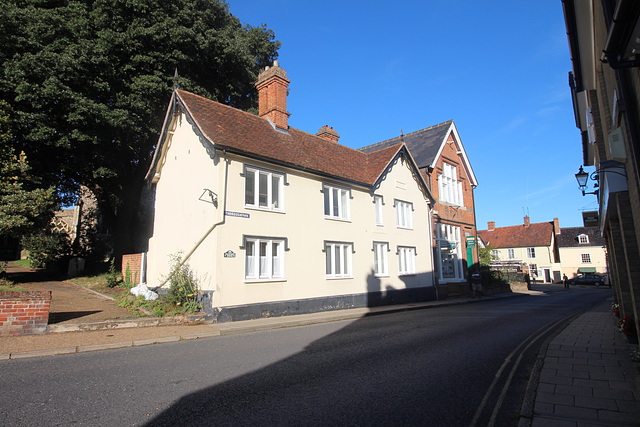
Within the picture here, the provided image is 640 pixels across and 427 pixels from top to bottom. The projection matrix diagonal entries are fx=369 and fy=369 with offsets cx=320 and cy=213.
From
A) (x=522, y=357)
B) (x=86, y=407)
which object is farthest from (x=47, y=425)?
(x=522, y=357)

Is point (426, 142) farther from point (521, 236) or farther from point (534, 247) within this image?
point (521, 236)

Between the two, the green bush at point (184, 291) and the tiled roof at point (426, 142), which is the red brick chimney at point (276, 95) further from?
the tiled roof at point (426, 142)

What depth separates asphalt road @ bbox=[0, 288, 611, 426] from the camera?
4215 millimetres

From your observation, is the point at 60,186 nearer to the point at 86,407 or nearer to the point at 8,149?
the point at 8,149

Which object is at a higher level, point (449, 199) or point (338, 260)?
point (449, 199)

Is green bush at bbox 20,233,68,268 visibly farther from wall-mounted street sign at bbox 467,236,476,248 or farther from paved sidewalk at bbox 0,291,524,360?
wall-mounted street sign at bbox 467,236,476,248

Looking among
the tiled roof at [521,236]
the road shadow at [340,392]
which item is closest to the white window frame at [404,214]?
the road shadow at [340,392]

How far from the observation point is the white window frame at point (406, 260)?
2069 cm

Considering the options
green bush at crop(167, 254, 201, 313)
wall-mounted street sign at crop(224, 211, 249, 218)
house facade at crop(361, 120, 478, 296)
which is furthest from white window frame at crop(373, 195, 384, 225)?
green bush at crop(167, 254, 201, 313)

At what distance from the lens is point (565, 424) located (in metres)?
3.89

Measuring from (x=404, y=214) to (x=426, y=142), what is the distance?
25.2 ft

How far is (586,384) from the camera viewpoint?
208 inches

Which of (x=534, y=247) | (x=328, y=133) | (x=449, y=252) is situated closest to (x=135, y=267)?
(x=328, y=133)

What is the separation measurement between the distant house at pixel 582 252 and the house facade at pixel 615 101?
56.0 meters
